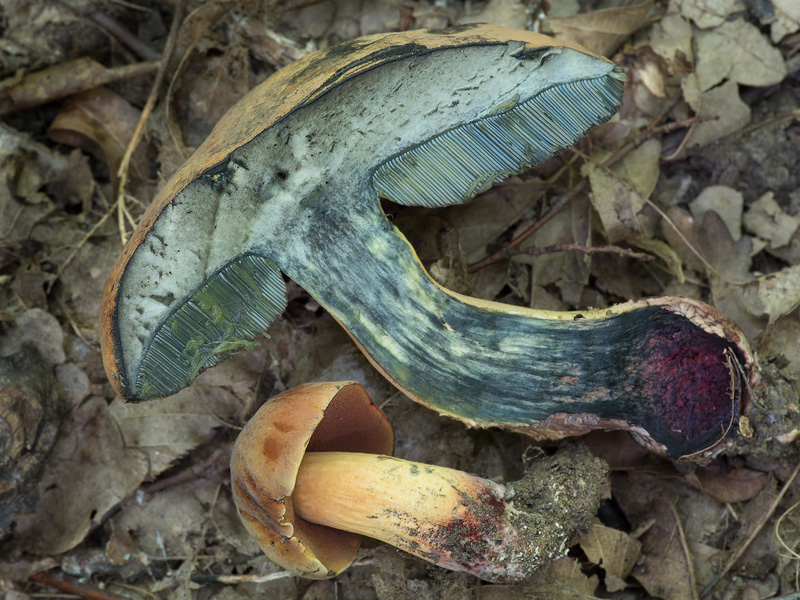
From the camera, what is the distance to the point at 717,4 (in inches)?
121

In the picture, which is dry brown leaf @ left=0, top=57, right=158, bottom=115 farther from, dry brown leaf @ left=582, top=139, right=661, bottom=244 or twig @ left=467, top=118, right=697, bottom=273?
dry brown leaf @ left=582, top=139, right=661, bottom=244

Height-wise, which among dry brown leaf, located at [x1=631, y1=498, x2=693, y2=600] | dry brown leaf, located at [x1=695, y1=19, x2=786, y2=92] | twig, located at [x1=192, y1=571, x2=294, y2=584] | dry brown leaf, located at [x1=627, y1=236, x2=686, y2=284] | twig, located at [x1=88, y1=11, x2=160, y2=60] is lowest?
dry brown leaf, located at [x1=631, y1=498, x2=693, y2=600]

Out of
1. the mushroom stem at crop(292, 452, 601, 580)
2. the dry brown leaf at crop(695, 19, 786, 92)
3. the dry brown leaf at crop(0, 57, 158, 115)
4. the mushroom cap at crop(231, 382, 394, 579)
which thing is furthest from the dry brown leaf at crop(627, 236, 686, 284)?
the dry brown leaf at crop(0, 57, 158, 115)

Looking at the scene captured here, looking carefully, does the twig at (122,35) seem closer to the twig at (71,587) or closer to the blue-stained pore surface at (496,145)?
the blue-stained pore surface at (496,145)

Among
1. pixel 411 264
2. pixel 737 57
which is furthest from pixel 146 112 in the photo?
pixel 737 57

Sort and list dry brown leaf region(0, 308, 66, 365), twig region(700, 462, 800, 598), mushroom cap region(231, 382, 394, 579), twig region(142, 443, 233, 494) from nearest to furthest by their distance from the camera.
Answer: mushroom cap region(231, 382, 394, 579) < twig region(700, 462, 800, 598) < twig region(142, 443, 233, 494) < dry brown leaf region(0, 308, 66, 365)

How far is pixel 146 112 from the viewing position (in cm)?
314

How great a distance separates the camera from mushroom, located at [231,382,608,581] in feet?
6.88

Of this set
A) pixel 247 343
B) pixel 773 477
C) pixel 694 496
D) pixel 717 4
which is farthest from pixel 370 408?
pixel 717 4

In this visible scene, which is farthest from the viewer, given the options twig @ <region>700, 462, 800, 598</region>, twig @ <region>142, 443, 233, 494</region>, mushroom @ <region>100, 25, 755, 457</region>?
twig @ <region>142, 443, 233, 494</region>

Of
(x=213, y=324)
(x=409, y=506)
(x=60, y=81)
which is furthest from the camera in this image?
(x=60, y=81)

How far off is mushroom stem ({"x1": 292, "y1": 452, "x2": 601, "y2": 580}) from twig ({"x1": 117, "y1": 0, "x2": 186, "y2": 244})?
165 cm

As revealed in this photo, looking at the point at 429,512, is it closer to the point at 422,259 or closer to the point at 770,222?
the point at 422,259

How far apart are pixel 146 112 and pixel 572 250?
216cm
